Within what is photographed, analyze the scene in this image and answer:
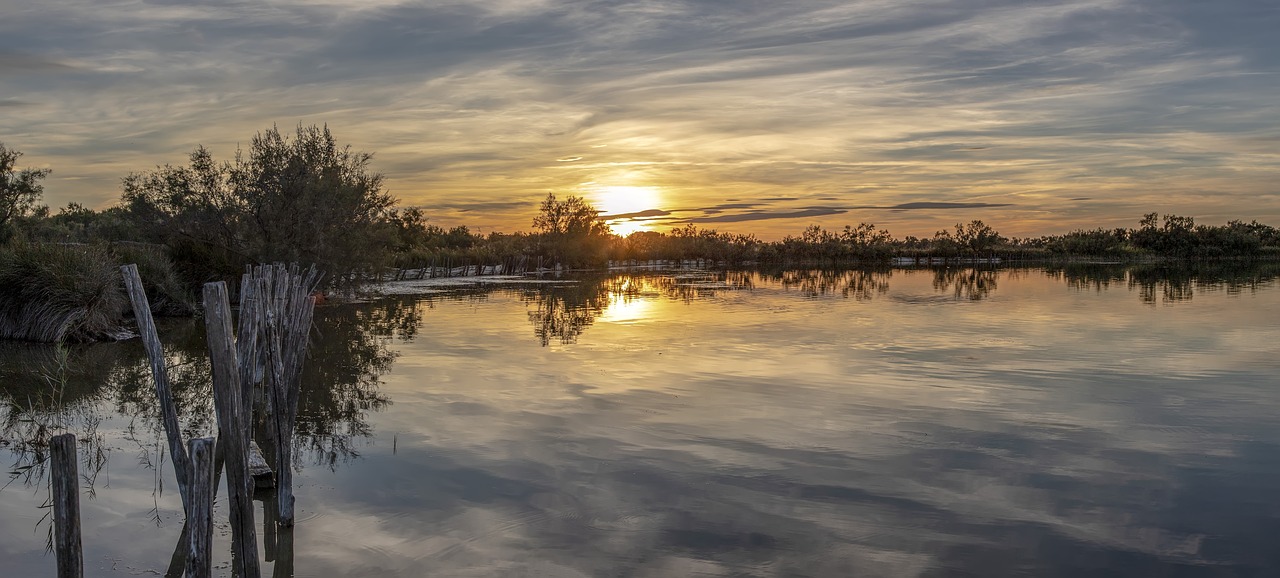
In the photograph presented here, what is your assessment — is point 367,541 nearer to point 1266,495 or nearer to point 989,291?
point 1266,495

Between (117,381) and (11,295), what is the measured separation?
6628 millimetres

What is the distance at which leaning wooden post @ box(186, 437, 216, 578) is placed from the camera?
5.27 meters

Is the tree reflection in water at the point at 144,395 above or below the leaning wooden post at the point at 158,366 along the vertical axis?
below

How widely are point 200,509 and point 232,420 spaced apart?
103cm

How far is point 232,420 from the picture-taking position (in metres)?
6.35

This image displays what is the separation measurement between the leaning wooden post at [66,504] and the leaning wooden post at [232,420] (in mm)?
1124

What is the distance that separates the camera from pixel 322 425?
38.4 feet

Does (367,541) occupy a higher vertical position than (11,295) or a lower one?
lower

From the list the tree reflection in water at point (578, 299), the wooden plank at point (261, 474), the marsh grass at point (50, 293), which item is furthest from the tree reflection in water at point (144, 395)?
the tree reflection in water at point (578, 299)

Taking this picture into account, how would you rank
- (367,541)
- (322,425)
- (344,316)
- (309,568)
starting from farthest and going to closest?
(344,316), (322,425), (367,541), (309,568)

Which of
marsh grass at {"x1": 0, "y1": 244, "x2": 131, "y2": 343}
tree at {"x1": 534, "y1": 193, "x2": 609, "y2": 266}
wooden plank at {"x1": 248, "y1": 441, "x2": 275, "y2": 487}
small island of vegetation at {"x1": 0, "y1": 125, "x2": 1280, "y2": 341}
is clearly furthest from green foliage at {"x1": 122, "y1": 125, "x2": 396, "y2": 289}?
tree at {"x1": 534, "y1": 193, "x2": 609, "y2": 266}

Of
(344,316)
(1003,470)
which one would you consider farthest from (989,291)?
(1003,470)

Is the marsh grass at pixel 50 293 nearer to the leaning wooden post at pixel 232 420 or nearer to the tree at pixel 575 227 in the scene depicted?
the leaning wooden post at pixel 232 420

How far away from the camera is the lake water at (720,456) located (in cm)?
718
